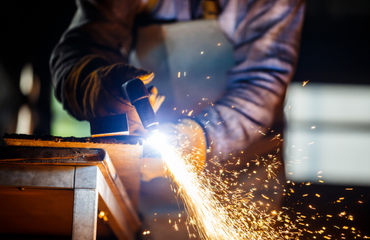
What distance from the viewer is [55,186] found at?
0.52 m

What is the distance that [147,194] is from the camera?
1311mm

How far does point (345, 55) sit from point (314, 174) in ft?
4.81

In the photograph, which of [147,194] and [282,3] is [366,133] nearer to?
[282,3]

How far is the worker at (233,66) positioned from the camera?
3.76 feet

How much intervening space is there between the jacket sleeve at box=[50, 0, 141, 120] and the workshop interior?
0.15m

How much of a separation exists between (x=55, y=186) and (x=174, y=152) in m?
0.61

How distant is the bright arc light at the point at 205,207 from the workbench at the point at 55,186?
39 cm

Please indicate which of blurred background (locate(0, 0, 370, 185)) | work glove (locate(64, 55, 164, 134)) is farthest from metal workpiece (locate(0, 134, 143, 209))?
blurred background (locate(0, 0, 370, 185))

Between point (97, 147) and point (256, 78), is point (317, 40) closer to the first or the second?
point (256, 78)

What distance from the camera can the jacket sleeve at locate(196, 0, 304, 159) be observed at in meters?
1.22

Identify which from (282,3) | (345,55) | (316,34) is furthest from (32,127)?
(345,55)

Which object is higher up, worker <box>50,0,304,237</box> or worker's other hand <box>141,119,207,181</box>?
worker <box>50,0,304,237</box>

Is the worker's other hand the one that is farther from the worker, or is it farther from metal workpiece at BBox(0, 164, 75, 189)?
metal workpiece at BBox(0, 164, 75, 189)

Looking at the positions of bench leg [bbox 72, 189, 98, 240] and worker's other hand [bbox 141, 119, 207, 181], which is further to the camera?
worker's other hand [bbox 141, 119, 207, 181]
